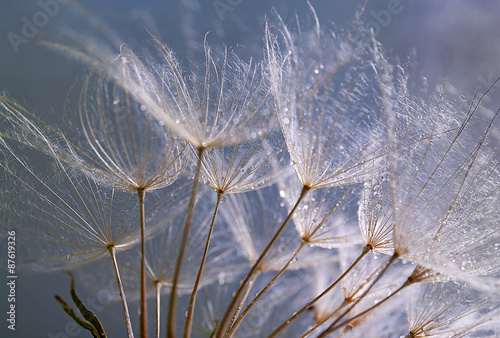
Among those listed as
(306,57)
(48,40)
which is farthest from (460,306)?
(48,40)

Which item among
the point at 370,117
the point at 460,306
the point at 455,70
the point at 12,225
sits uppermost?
the point at 455,70

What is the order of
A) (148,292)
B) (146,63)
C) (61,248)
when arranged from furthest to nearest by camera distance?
(148,292) < (61,248) < (146,63)

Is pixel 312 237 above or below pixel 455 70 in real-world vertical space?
below

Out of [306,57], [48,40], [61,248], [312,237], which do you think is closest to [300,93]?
[306,57]

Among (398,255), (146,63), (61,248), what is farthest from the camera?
(61,248)

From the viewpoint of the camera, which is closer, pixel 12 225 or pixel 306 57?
pixel 306 57

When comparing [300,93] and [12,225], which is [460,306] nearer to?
[300,93]

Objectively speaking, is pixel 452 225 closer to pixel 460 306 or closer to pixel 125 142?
pixel 460 306
